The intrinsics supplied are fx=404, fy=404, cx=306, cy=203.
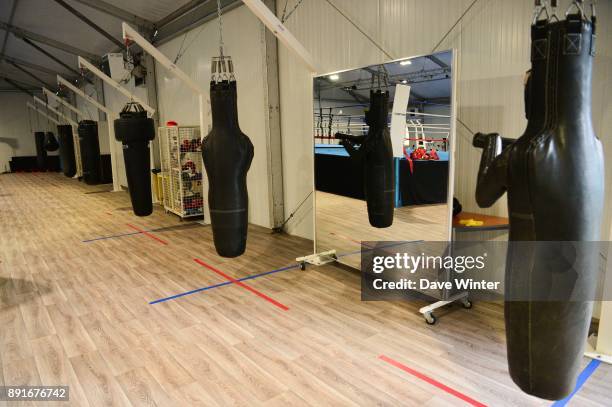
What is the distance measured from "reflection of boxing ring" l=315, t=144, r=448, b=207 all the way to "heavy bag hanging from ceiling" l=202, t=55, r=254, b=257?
1406 millimetres

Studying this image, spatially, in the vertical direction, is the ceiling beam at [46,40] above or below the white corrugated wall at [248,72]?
above

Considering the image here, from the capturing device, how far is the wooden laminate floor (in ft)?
7.39

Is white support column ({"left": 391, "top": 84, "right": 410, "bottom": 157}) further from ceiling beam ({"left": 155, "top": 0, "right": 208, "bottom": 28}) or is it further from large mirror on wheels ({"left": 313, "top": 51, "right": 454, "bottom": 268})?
ceiling beam ({"left": 155, "top": 0, "right": 208, "bottom": 28})

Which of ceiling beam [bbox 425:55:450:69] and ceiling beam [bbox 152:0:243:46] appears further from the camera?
ceiling beam [bbox 152:0:243:46]

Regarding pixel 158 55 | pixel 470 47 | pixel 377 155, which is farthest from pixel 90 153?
pixel 470 47

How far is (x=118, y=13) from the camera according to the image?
7.52 meters

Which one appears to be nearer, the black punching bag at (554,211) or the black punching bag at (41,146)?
the black punching bag at (554,211)

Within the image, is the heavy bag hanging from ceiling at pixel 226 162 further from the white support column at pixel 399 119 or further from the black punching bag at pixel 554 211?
the black punching bag at pixel 554 211

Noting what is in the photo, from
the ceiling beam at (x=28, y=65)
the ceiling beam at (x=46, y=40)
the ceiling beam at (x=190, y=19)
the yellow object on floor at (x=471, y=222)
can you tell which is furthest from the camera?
the ceiling beam at (x=28, y=65)

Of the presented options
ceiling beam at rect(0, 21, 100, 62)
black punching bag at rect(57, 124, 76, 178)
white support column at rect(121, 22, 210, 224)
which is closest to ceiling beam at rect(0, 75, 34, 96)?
ceiling beam at rect(0, 21, 100, 62)

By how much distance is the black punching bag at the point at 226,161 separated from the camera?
260 cm

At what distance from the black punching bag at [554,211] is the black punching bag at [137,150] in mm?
3304

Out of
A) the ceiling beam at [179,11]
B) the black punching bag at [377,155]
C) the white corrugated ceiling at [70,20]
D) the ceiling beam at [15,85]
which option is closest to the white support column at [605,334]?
the black punching bag at [377,155]

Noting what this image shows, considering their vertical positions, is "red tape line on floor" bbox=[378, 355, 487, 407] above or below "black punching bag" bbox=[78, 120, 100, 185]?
below
